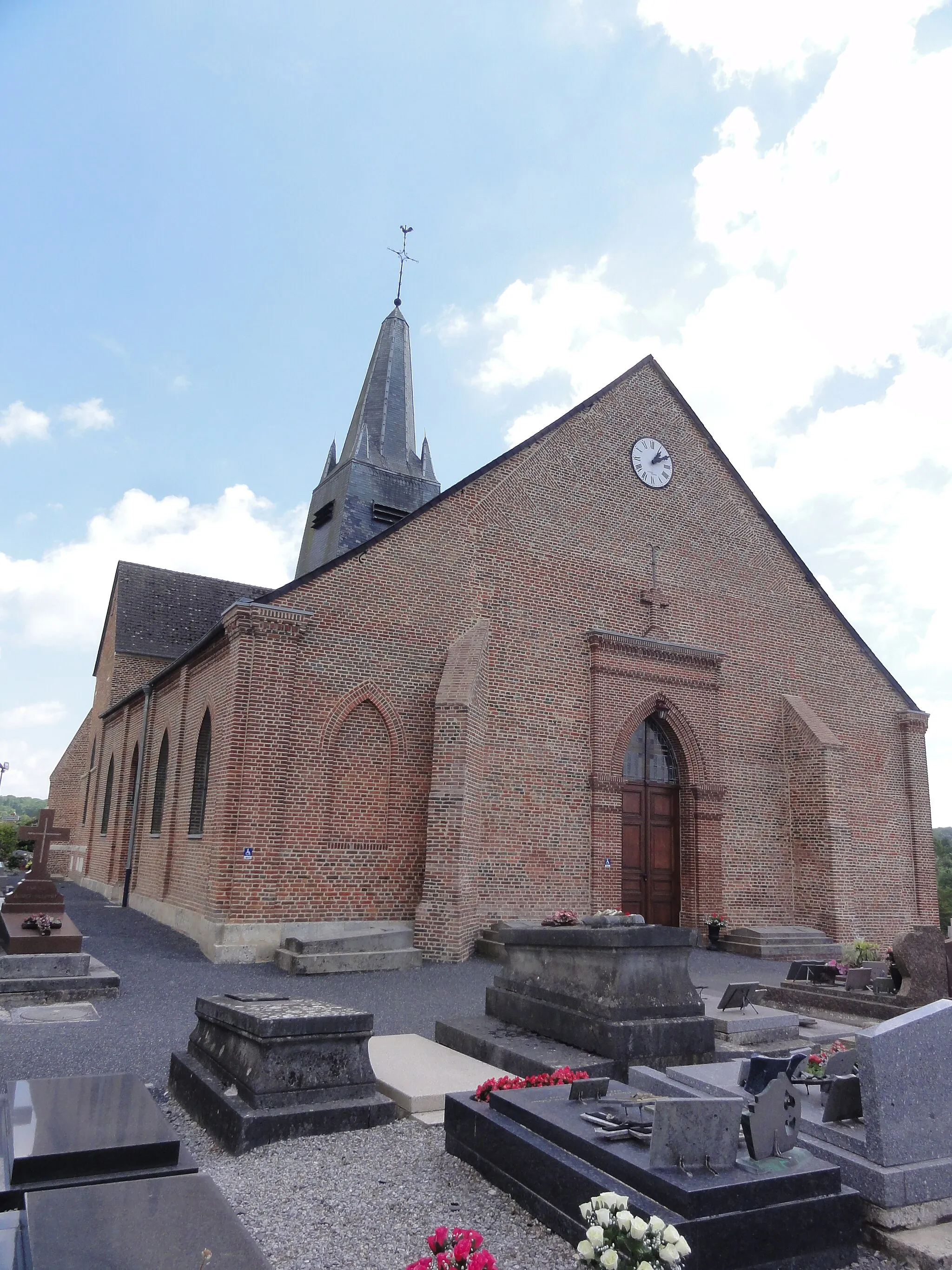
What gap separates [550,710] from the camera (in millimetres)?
15523

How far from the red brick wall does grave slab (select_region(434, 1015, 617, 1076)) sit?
5.61 meters

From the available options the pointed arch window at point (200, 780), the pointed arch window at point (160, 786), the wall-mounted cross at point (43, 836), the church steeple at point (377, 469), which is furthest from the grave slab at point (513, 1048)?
the church steeple at point (377, 469)

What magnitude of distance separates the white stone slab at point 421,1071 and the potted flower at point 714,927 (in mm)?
9977

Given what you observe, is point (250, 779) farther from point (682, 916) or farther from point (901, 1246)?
point (901, 1246)

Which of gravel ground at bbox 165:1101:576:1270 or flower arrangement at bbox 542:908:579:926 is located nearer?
gravel ground at bbox 165:1101:576:1270

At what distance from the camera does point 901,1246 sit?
410 cm

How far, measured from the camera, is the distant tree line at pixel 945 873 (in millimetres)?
35484

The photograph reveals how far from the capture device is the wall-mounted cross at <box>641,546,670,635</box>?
1712 cm

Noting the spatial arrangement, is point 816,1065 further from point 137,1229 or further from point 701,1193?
point 137,1229

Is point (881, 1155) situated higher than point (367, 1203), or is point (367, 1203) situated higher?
point (881, 1155)

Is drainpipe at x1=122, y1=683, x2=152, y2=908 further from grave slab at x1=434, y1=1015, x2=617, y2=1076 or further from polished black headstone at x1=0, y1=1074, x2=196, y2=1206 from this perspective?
polished black headstone at x1=0, y1=1074, x2=196, y2=1206

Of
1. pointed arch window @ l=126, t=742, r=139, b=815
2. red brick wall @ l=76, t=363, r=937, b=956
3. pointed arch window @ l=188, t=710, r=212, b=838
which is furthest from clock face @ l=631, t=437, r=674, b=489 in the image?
pointed arch window @ l=126, t=742, r=139, b=815

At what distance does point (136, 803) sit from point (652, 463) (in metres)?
13.4

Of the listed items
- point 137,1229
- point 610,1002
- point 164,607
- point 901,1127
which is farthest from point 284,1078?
point 164,607
